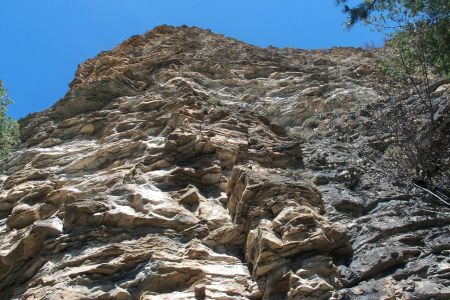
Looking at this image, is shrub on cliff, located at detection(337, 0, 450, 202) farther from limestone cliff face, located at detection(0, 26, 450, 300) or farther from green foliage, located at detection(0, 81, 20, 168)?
green foliage, located at detection(0, 81, 20, 168)

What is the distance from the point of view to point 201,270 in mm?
11828

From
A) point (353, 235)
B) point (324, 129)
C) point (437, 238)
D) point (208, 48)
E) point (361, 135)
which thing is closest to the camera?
point (437, 238)

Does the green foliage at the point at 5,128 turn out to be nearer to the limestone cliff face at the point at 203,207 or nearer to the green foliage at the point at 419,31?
the limestone cliff face at the point at 203,207

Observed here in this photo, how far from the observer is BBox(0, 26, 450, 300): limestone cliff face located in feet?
36.6

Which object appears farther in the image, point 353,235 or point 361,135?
point 361,135

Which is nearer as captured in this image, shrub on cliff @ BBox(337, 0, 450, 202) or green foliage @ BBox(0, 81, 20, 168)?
shrub on cliff @ BBox(337, 0, 450, 202)

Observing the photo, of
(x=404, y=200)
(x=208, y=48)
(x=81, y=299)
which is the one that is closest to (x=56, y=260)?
(x=81, y=299)

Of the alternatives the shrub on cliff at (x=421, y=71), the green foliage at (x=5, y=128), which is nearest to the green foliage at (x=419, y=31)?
the shrub on cliff at (x=421, y=71)

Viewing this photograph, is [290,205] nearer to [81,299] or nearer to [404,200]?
[404,200]

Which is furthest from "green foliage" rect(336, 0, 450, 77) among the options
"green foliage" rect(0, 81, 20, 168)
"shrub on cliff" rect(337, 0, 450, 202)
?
"green foliage" rect(0, 81, 20, 168)

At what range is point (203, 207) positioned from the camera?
14.5 meters

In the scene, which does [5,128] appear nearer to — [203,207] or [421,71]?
[203,207]

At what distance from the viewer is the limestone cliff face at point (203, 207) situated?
11141 millimetres

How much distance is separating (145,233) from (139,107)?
9.74 m
